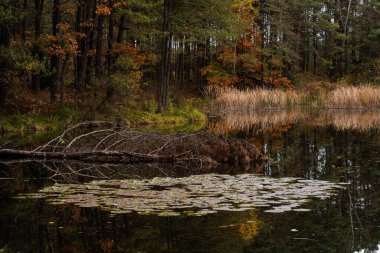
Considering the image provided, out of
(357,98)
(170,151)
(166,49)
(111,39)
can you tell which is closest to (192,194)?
(170,151)

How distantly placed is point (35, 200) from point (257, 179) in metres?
3.99

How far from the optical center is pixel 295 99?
36188mm

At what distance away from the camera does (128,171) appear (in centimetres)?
1099

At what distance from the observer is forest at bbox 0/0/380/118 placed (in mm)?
21156

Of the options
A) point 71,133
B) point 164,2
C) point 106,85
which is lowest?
point 71,133

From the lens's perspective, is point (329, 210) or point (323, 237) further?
point (329, 210)

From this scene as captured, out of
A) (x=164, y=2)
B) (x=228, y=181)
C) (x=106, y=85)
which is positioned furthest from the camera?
(x=164, y=2)

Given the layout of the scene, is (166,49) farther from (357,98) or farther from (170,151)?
(170,151)

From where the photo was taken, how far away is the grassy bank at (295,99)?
3316 cm

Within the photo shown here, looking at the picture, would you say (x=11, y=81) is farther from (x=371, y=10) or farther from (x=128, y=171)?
(x=371, y=10)

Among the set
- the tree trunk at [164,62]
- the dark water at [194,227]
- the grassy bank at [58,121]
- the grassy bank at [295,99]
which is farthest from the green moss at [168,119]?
the dark water at [194,227]

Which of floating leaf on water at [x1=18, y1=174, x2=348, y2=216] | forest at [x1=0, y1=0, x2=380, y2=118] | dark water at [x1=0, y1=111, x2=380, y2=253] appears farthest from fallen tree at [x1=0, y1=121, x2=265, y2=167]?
forest at [x1=0, y1=0, x2=380, y2=118]

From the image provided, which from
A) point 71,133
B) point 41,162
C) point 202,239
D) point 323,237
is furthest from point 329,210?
point 71,133

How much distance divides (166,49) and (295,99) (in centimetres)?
1287
